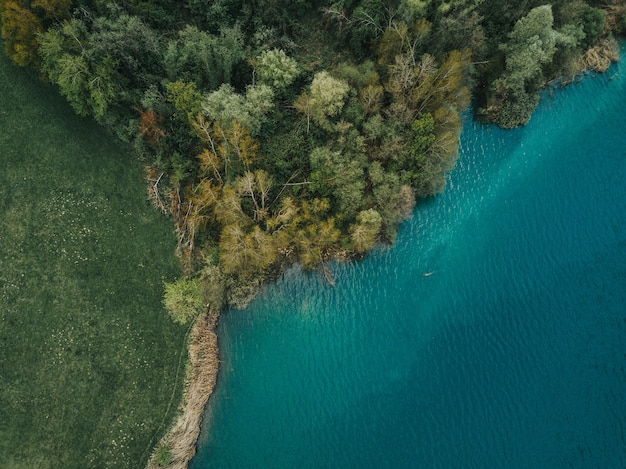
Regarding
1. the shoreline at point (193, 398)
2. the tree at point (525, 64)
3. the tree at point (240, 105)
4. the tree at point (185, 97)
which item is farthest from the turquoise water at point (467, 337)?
the tree at point (185, 97)

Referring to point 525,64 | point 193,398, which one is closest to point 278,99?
point 525,64

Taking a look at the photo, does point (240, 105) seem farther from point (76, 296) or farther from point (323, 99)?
point (76, 296)

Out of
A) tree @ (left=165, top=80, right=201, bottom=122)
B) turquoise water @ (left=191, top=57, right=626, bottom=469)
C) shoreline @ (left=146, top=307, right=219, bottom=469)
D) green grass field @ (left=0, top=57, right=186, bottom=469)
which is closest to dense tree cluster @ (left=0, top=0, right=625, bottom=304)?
tree @ (left=165, top=80, right=201, bottom=122)

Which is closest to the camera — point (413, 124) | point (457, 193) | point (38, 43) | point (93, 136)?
point (38, 43)

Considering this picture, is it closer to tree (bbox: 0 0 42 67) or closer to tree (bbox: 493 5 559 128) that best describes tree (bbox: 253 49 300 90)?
tree (bbox: 0 0 42 67)

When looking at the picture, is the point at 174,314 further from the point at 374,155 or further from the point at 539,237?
the point at 539,237

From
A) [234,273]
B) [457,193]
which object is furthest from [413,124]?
[234,273]
